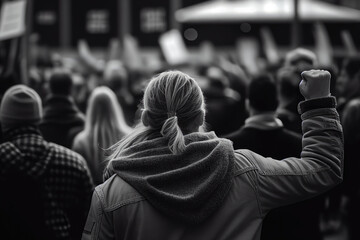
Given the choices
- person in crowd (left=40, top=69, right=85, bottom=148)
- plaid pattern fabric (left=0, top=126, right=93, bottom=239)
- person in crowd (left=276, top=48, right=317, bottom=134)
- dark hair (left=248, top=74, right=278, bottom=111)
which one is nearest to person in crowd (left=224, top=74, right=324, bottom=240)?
dark hair (left=248, top=74, right=278, bottom=111)

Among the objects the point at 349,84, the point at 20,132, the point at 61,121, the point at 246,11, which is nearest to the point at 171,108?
the point at 20,132

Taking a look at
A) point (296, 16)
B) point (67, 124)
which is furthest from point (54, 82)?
point (296, 16)

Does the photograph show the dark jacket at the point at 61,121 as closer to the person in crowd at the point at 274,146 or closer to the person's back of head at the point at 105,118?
the person's back of head at the point at 105,118

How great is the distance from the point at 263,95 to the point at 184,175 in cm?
196

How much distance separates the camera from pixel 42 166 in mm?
4445

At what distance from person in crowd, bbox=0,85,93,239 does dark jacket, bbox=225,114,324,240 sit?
3.54 feet

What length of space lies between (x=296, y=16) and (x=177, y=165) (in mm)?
5713

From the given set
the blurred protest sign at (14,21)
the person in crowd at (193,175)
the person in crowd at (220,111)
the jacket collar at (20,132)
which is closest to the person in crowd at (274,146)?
the jacket collar at (20,132)

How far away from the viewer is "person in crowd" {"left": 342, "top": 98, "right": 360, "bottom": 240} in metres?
6.32

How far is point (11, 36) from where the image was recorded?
27.1 feet

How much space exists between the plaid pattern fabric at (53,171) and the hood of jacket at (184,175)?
1.43 metres

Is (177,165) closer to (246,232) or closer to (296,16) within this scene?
(246,232)

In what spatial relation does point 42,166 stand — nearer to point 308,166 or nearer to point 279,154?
point 279,154

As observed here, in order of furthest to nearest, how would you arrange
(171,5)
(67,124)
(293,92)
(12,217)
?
(171,5) < (67,124) < (293,92) < (12,217)
